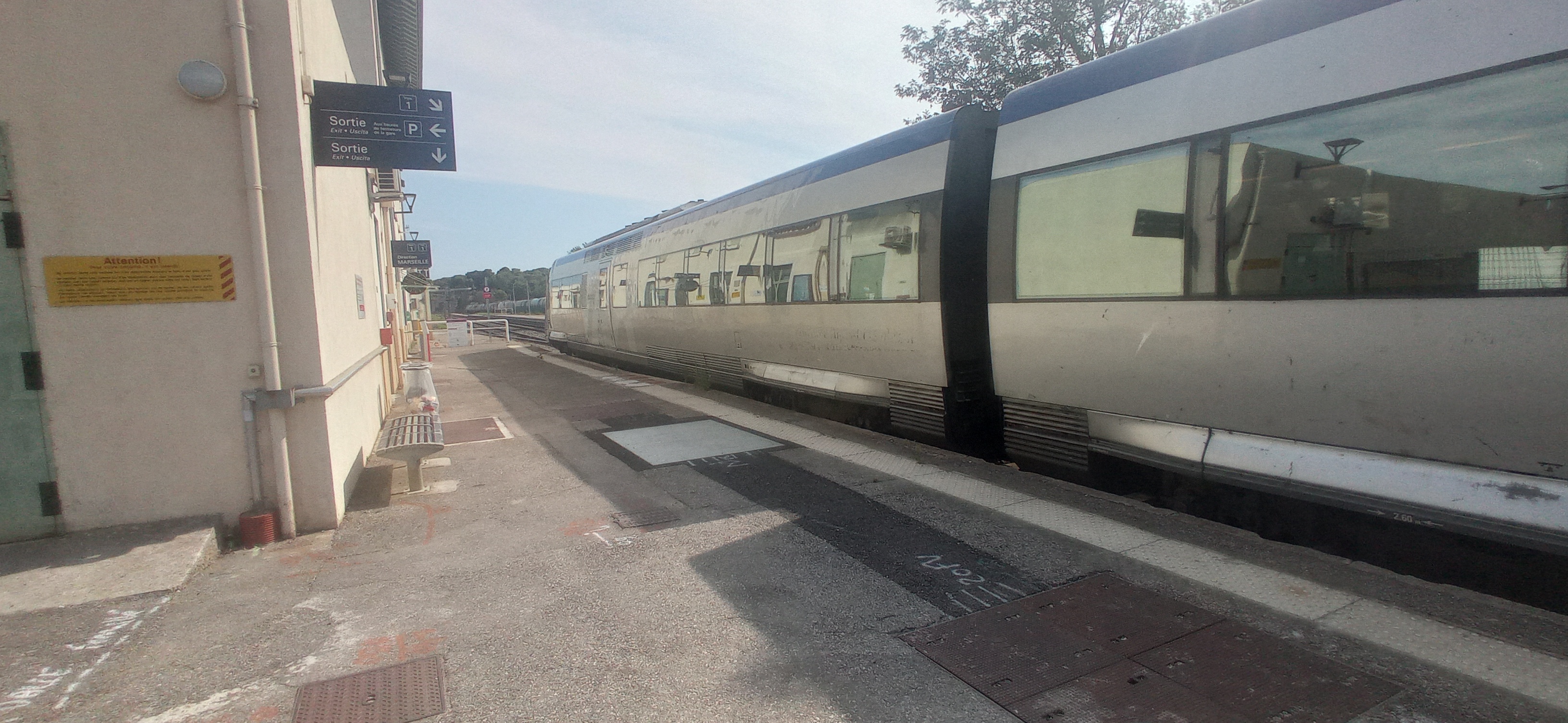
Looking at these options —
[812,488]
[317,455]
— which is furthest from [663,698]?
[317,455]

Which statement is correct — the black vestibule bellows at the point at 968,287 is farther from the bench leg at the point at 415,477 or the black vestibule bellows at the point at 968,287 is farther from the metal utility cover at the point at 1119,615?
the bench leg at the point at 415,477

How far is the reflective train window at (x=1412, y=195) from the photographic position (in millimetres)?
3045

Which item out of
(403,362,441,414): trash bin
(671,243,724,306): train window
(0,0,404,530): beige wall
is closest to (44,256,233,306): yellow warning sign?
(0,0,404,530): beige wall

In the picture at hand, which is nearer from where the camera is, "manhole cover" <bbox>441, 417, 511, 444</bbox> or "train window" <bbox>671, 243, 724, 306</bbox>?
"manhole cover" <bbox>441, 417, 511, 444</bbox>

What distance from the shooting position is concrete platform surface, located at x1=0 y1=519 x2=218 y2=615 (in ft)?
12.4

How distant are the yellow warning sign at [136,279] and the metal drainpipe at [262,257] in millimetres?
211

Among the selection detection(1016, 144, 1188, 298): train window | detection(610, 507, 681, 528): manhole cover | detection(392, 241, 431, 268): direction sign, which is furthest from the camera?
detection(392, 241, 431, 268): direction sign

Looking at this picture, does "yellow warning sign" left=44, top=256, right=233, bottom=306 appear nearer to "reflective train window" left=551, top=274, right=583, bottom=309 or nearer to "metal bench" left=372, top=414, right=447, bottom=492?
"metal bench" left=372, top=414, right=447, bottom=492

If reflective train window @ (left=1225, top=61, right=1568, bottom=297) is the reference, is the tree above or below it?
above

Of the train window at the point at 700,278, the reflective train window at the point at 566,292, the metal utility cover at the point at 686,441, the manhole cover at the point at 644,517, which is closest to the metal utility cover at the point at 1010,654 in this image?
the manhole cover at the point at 644,517

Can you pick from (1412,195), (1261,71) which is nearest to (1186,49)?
(1261,71)

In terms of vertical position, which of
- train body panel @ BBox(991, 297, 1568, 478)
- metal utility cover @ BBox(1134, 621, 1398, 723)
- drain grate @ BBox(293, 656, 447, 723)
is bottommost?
drain grate @ BBox(293, 656, 447, 723)

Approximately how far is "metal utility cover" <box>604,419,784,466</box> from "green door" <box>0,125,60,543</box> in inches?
160

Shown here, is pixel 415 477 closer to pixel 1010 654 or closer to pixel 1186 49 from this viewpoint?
pixel 1010 654
